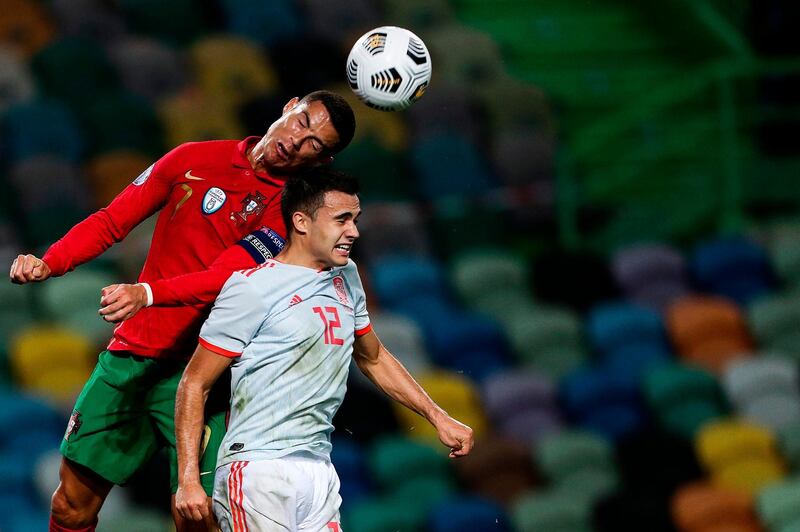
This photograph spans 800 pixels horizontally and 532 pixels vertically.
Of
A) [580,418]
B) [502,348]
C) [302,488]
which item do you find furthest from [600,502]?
[302,488]

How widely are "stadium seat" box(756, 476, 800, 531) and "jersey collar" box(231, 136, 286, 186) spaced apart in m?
3.86

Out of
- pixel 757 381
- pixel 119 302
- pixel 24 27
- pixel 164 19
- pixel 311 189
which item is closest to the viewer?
pixel 119 302

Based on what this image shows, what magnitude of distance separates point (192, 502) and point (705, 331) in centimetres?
517

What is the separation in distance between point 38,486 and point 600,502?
259 cm

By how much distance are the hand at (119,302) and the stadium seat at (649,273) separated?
527 centimetres

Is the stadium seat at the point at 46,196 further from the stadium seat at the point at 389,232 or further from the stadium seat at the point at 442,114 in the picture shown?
the stadium seat at the point at 442,114

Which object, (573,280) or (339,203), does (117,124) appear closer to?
(573,280)

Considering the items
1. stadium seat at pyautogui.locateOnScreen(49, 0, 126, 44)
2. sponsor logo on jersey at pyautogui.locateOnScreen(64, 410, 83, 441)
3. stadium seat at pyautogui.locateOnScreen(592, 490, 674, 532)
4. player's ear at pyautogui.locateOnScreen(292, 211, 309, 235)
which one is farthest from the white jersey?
stadium seat at pyautogui.locateOnScreen(49, 0, 126, 44)

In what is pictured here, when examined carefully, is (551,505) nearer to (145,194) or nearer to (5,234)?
(5,234)

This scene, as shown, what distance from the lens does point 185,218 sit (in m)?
4.51

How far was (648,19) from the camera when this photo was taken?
1024 cm

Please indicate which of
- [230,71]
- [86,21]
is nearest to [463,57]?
[230,71]

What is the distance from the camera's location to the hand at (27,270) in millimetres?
4234

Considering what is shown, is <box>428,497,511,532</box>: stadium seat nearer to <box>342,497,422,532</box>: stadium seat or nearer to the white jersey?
<box>342,497,422,532</box>: stadium seat
